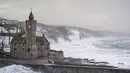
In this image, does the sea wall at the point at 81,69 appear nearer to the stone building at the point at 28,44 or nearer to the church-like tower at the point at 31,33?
the stone building at the point at 28,44

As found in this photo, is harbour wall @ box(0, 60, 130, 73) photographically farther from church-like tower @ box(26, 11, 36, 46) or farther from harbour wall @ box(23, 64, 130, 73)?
church-like tower @ box(26, 11, 36, 46)

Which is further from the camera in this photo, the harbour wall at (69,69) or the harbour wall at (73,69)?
the harbour wall at (69,69)

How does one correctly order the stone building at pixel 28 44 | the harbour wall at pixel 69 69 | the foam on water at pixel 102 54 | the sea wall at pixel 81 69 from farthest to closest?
1. the foam on water at pixel 102 54
2. the stone building at pixel 28 44
3. the harbour wall at pixel 69 69
4. the sea wall at pixel 81 69

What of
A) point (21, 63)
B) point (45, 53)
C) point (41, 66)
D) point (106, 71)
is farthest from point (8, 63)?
point (106, 71)

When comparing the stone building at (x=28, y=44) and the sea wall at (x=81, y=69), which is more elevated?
the stone building at (x=28, y=44)

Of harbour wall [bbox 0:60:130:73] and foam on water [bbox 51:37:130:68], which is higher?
foam on water [bbox 51:37:130:68]

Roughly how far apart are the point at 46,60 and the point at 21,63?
11.6ft

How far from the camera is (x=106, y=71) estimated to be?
3384cm

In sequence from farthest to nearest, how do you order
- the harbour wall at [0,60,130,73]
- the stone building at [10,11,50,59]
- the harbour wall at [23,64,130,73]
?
the stone building at [10,11,50,59] → the harbour wall at [0,60,130,73] → the harbour wall at [23,64,130,73]

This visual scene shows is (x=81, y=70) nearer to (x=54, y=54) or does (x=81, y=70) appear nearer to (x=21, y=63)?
(x=21, y=63)

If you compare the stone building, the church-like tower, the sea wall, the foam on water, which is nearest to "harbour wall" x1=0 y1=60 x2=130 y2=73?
the sea wall

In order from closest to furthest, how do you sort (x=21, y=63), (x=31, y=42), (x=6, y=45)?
(x=21, y=63)
(x=31, y=42)
(x=6, y=45)

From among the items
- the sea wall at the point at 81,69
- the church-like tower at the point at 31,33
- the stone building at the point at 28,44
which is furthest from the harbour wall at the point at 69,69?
the church-like tower at the point at 31,33

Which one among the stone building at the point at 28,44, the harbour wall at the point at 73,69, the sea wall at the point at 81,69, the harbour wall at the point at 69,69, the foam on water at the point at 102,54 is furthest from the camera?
Answer: the foam on water at the point at 102,54
